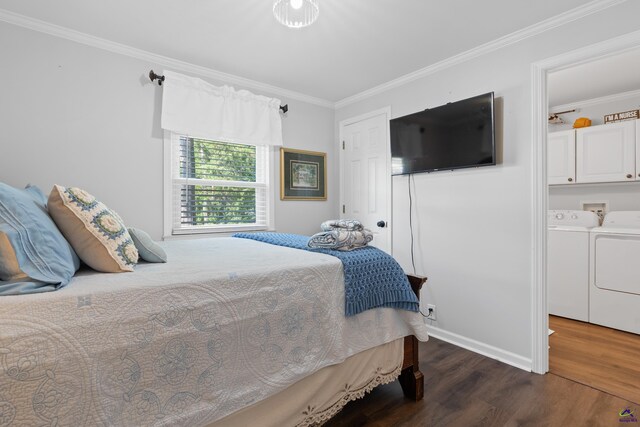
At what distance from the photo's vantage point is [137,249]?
1.49 meters

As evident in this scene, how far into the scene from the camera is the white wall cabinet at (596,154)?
3.31m

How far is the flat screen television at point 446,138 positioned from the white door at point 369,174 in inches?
8.2

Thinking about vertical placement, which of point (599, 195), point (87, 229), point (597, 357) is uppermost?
point (599, 195)

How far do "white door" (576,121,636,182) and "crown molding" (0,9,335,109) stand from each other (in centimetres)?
325

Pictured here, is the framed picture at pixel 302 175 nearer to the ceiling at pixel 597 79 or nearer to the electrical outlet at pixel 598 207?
the ceiling at pixel 597 79

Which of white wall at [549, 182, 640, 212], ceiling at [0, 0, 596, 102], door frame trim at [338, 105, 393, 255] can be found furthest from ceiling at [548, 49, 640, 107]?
door frame trim at [338, 105, 393, 255]

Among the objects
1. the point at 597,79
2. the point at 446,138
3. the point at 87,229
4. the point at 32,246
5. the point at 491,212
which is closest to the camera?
the point at 32,246

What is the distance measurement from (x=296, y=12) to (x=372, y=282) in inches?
62.8

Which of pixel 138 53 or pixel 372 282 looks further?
pixel 138 53

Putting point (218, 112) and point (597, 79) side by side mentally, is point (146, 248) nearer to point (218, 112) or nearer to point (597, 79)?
point (218, 112)

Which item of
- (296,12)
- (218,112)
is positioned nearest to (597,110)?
(296,12)

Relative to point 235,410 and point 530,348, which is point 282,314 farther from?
point 530,348

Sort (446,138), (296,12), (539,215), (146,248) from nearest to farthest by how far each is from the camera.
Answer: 1. (146,248)
2. (296,12)
3. (539,215)
4. (446,138)

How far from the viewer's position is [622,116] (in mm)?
3566
